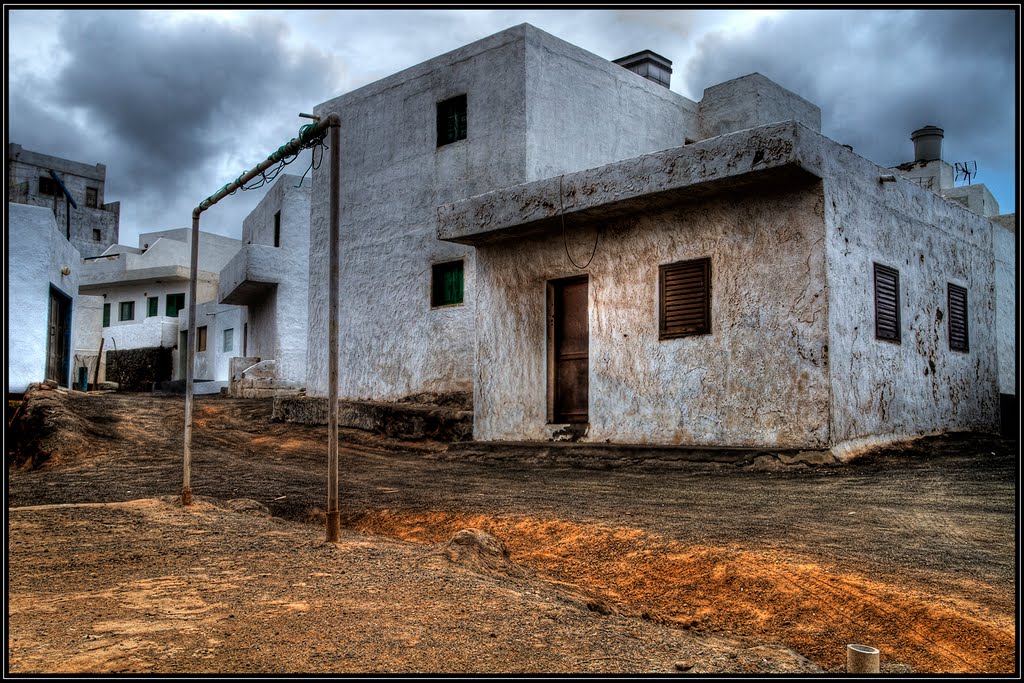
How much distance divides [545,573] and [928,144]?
1789cm

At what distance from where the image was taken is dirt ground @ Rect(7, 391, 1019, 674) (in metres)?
3.59

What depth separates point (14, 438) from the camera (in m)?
12.4

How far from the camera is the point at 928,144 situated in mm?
19594

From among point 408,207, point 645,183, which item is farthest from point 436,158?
point 645,183

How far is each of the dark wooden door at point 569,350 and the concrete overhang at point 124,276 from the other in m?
25.8

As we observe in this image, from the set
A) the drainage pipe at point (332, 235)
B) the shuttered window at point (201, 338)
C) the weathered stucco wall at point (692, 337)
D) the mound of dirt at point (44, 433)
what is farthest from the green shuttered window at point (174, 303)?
the drainage pipe at point (332, 235)

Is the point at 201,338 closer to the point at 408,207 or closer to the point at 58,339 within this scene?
the point at 58,339

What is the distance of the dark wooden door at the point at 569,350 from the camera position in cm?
1108

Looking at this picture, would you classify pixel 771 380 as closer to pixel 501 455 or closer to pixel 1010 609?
pixel 501 455

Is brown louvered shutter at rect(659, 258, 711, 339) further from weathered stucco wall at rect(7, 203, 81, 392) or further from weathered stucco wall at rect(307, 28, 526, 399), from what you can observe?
weathered stucco wall at rect(7, 203, 81, 392)

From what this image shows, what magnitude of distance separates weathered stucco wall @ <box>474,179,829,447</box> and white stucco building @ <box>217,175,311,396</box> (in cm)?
1263

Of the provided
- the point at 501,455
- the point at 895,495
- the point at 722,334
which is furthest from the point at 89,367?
the point at 895,495

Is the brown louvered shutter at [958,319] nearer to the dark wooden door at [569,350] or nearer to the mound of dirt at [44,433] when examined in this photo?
the dark wooden door at [569,350]

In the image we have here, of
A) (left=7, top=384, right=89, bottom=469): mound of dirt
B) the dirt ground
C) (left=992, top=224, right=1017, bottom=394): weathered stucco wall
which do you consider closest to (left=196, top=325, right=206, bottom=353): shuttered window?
(left=7, top=384, right=89, bottom=469): mound of dirt
